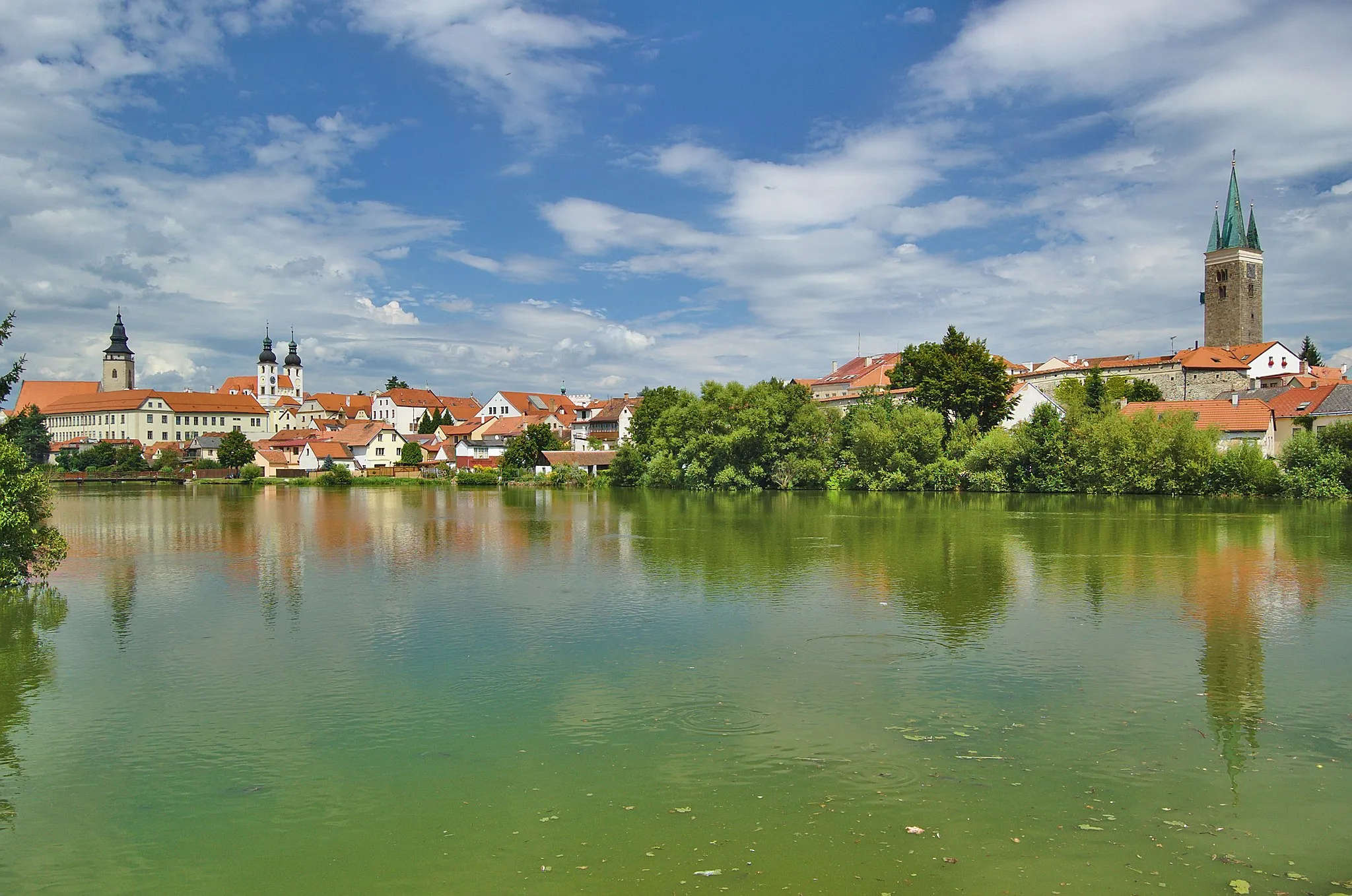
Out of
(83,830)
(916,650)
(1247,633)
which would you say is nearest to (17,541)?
(83,830)

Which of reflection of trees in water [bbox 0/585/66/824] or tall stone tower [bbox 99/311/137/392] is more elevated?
tall stone tower [bbox 99/311/137/392]

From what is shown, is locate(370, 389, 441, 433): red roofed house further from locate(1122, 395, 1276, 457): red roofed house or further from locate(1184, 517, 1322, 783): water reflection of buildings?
locate(1184, 517, 1322, 783): water reflection of buildings

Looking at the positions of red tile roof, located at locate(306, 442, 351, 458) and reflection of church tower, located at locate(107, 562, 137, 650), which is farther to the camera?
red tile roof, located at locate(306, 442, 351, 458)

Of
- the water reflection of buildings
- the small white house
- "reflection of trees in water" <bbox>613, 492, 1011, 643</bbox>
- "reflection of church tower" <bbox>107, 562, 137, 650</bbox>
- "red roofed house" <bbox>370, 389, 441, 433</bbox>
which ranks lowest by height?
the water reflection of buildings

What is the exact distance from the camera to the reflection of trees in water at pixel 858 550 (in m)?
19.0

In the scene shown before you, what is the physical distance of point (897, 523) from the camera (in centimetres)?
3638

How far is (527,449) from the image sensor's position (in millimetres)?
88438

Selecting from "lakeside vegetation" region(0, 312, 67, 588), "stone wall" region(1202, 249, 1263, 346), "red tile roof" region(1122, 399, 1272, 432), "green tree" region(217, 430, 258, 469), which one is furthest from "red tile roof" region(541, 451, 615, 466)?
"stone wall" region(1202, 249, 1263, 346)

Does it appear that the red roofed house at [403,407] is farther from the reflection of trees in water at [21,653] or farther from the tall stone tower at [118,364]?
the reflection of trees in water at [21,653]

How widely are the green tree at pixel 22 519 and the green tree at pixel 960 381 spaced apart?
2260 inches

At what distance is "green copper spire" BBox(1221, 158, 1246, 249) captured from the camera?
364 feet

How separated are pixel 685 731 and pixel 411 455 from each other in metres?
95.7

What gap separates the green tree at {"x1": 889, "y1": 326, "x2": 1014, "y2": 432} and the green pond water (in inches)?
1730

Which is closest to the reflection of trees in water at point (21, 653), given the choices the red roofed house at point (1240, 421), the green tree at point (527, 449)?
the red roofed house at point (1240, 421)
